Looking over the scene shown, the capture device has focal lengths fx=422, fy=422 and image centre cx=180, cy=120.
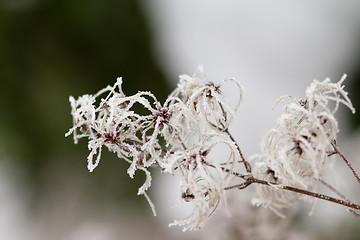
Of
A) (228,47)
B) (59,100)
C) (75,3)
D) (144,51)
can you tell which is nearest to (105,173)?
(59,100)

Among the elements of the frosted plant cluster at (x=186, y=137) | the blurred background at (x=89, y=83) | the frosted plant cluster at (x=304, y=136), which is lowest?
the frosted plant cluster at (x=304, y=136)

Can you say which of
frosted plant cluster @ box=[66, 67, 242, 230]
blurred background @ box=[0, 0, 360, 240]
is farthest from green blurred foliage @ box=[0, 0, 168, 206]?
frosted plant cluster @ box=[66, 67, 242, 230]

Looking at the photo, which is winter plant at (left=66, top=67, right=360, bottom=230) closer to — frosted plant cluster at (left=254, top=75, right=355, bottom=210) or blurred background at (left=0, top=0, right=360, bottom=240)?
frosted plant cluster at (left=254, top=75, right=355, bottom=210)

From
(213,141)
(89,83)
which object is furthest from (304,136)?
(89,83)

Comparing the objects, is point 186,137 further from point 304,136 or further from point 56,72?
point 56,72

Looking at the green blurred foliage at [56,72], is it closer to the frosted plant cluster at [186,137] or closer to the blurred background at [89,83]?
the blurred background at [89,83]

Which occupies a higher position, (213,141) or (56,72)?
(56,72)

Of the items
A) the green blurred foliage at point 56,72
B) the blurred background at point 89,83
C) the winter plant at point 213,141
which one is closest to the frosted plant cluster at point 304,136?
the winter plant at point 213,141
